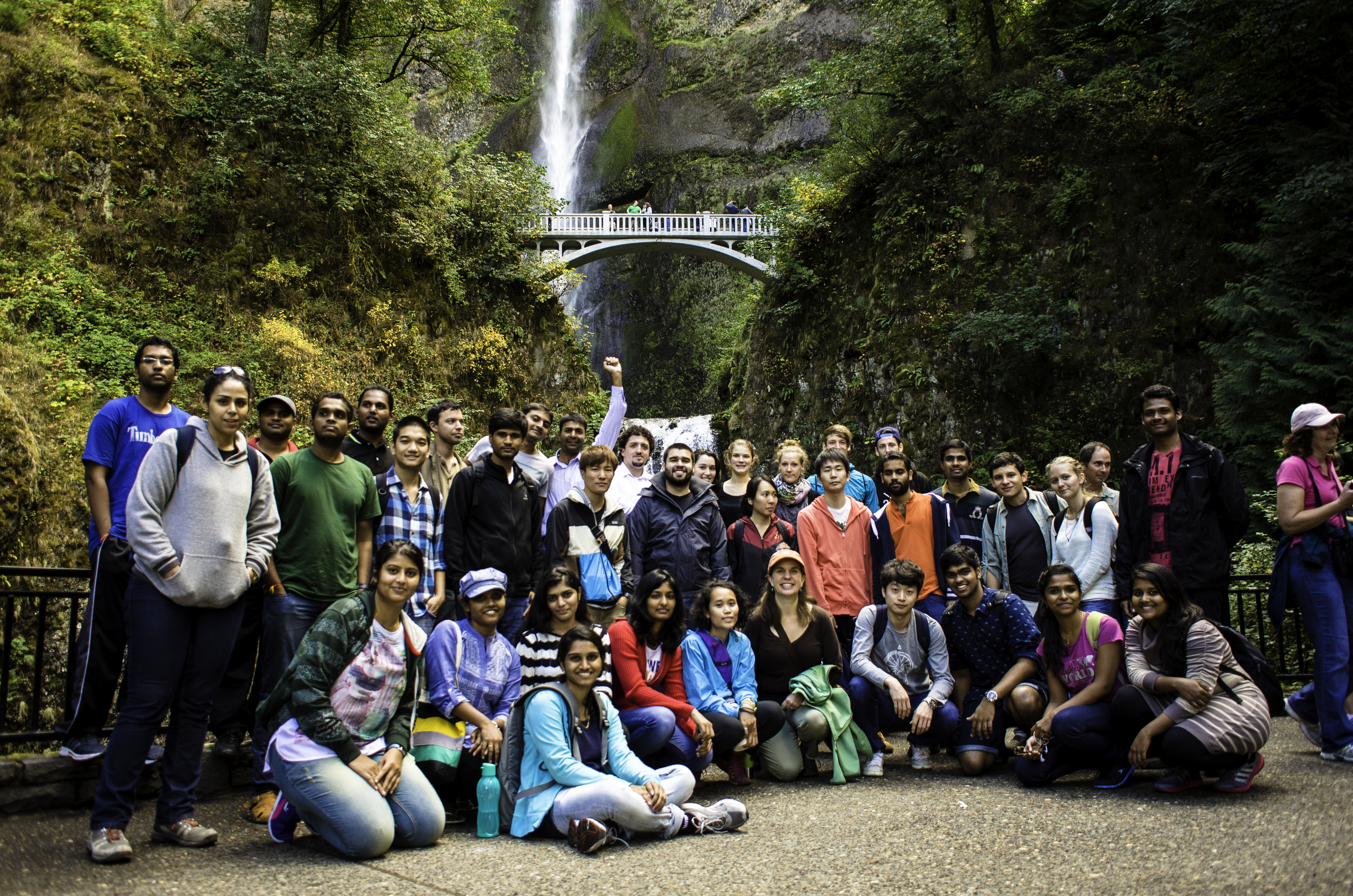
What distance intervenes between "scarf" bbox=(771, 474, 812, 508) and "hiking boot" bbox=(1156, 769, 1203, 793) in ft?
10.1

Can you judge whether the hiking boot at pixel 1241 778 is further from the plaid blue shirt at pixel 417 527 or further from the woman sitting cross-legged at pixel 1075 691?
the plaid blue shirt at pixel 417 527

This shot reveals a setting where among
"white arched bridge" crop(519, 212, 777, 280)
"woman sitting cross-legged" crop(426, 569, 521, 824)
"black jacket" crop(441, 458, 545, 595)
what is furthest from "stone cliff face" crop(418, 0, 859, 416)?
"woman sitting cross-legged" crop(426, 569, 521, 824)

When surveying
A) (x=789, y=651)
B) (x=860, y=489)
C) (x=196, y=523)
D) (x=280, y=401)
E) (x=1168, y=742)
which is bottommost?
(x=1168, y=742)

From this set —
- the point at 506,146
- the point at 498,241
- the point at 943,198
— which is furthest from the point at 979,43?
the point at 506,146

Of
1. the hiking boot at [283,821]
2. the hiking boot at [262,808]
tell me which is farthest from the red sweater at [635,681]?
the hiking boot at [262,808]

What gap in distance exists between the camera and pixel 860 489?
6.81 m

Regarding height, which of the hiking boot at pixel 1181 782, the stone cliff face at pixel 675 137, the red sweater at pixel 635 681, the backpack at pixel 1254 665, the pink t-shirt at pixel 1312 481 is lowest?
the hiking boot at pixel 1181 782

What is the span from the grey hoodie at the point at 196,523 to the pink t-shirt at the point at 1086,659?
4493 millimetres

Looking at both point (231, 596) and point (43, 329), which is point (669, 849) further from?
point (43, 329)

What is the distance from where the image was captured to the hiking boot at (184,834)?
3.75 m

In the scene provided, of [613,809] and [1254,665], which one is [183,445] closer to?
[613,809]

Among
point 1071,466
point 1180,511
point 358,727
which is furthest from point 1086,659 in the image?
point 358,727

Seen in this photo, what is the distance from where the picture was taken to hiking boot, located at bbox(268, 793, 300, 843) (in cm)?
391

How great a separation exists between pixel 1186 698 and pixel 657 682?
2833 mm
